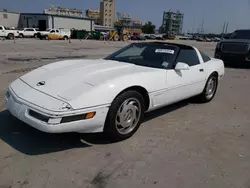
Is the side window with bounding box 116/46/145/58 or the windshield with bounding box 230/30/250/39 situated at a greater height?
the windshield with bounding box 230/30/250/39

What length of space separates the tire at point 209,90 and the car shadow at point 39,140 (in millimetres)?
2548

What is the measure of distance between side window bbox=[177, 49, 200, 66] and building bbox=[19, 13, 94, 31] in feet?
182

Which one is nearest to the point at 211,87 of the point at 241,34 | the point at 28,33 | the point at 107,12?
the point at 241,34

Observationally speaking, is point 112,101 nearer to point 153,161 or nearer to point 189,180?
point 153,161

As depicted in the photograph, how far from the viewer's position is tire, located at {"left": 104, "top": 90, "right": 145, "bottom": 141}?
9.25 feet

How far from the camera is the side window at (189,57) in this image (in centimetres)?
403

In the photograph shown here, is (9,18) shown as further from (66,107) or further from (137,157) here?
(137,157)

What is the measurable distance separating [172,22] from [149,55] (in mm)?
139515

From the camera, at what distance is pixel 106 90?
2.73 metres

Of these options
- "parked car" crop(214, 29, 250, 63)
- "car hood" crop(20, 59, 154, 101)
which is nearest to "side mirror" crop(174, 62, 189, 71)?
"car hood" crop(20, 59, 154, 101)

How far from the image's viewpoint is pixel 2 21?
56.8m

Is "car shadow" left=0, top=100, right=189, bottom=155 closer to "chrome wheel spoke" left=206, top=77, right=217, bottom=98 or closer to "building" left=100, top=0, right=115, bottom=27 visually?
"chrome wheel spoke" left=206, top=77, right=217, bottom=98

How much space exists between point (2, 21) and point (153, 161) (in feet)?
213

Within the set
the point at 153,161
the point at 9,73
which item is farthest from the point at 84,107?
the point at 9,73
